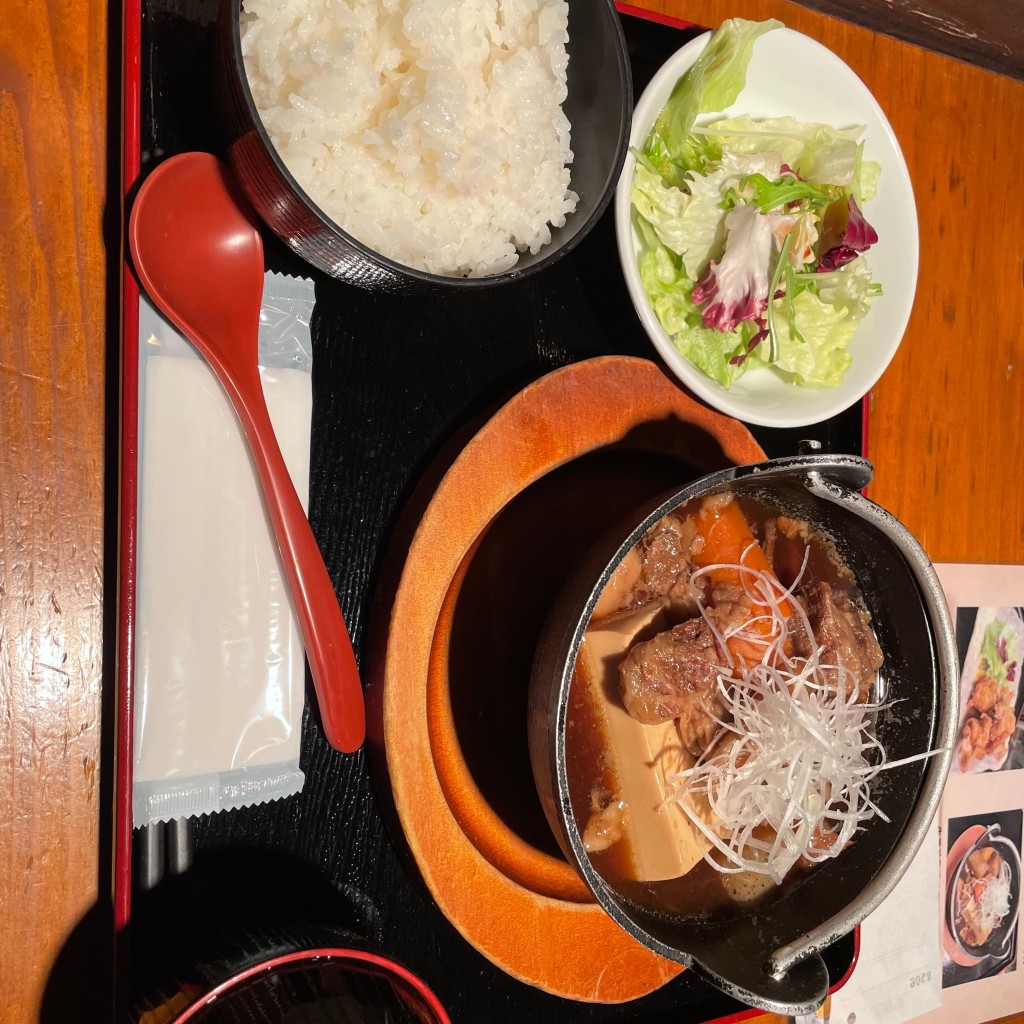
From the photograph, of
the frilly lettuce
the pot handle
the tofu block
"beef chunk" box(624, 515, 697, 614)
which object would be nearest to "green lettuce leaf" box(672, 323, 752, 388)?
the frilly lettuce

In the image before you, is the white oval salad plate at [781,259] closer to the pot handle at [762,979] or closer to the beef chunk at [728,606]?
the beef chunk at [728,606]

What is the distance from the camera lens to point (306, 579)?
119 centimetres

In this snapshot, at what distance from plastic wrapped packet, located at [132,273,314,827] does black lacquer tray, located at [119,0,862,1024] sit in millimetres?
39

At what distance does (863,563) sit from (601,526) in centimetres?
42

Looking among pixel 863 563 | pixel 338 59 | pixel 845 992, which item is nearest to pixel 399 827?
pixel 863 563

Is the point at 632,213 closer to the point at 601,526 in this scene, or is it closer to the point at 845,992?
the point at 601,526

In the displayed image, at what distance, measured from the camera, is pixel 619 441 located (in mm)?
1385

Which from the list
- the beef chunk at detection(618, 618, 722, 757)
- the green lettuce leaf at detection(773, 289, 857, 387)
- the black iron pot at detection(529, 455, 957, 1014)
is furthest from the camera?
the green lettuce leaf at detection(773, 289, 857, 387)

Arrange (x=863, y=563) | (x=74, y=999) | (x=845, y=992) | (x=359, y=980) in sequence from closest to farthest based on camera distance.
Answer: (x=359, y=980) < (x=74, y=999) < (x=863, y=563) < (x=845, y=992)

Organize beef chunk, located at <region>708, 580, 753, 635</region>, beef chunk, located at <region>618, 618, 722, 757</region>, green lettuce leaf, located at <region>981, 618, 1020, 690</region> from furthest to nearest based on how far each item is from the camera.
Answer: green lettuce leaf, located at <region>981, 618, 1020, 690</region> → beef chunk, located at <region>708, 580, 753, 635</region> → beef chunk, located at <region>618, 618, 722, 757</region>

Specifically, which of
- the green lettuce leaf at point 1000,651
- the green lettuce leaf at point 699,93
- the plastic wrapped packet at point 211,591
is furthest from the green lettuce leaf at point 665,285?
the green lettuce leaf at point 1000,651

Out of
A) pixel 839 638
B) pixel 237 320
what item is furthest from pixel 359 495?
pixel 839 638

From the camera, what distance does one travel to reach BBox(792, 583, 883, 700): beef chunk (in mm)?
1321

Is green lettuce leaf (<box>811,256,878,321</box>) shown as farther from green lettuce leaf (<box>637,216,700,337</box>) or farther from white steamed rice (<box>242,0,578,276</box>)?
white steamed rice (<box>242,0,578,276</box>)
